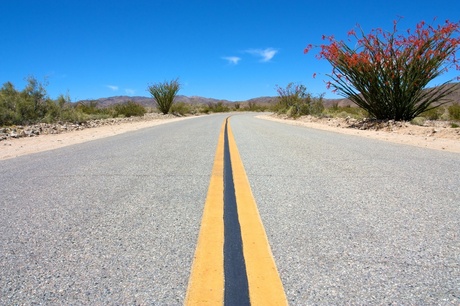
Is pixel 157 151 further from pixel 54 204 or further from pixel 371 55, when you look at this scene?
pixel 371 55

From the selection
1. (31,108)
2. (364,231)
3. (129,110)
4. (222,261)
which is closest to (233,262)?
(222,261)

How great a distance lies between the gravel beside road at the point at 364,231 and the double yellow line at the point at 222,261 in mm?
68

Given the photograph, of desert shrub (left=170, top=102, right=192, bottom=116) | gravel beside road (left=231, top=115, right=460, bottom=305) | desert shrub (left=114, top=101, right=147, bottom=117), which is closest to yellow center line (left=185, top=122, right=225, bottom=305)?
gravel beside road (left=231, top=115, right=460, bottom=305)

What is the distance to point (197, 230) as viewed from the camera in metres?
2.33

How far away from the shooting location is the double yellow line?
4.98 feet

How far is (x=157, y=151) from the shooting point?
21.7ft

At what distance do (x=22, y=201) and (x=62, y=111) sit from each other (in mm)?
15559

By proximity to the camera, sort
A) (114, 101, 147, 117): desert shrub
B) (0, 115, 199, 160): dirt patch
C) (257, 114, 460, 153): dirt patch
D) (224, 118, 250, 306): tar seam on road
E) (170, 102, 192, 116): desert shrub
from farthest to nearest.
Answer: (170, 102, 192, 116): desert shrub
(114, 101, 147, 117): desert shrub
(257, 114, 460, 153): dirt patch
(0, 115, 199, 160): dirt patch
(224, 118, 250, 306): tar seam on road

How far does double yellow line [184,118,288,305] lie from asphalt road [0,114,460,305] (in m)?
0.06

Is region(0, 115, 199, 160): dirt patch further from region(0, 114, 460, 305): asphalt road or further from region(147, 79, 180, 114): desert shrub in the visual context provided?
region(147, 79, 180, 114): desert shrub

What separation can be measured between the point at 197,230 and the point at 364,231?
3.64 feet

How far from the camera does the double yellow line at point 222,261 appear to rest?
1.52 metres

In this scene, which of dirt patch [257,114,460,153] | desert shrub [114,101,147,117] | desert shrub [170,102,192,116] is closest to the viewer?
dirt patch [257,114,460,153]

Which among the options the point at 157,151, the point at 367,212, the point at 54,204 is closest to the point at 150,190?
the point at 54,204
